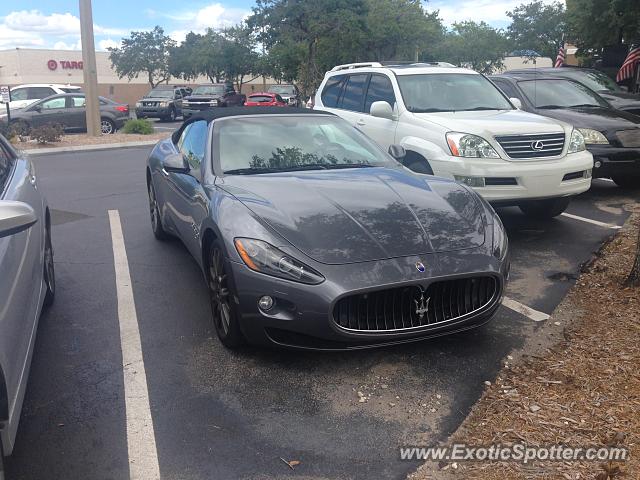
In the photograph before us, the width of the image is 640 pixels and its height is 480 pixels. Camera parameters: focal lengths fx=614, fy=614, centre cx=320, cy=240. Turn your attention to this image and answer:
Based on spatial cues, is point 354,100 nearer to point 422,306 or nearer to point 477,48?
point 422,306

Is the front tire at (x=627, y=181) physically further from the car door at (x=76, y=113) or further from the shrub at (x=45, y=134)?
the car door at (x=76, y=113)

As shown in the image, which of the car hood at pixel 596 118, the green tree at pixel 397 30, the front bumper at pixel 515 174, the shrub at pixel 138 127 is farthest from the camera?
the green tree at pixel 397 30

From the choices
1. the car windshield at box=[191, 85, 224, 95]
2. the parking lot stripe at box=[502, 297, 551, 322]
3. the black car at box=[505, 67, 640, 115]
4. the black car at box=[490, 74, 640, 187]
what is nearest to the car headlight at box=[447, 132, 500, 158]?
the parking lot stripe at box=[502, 297, 551, 322]

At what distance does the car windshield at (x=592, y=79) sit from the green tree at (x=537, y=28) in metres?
38.6

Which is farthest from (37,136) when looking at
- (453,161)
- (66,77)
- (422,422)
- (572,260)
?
(66,77)

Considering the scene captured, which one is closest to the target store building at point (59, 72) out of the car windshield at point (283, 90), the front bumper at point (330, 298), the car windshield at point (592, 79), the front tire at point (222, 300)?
the car windshield at point (283, 90)

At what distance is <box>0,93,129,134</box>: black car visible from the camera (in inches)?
768

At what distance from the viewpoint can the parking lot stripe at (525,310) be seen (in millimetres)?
4488

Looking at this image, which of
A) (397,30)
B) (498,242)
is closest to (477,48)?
(397,30)

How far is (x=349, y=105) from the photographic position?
866 cm

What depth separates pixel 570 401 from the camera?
3211 mm

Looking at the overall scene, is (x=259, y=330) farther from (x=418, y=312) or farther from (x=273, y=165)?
(x=273, y=165)

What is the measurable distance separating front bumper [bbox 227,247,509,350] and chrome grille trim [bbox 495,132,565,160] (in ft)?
9.76

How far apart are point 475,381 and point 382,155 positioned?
2307mm
